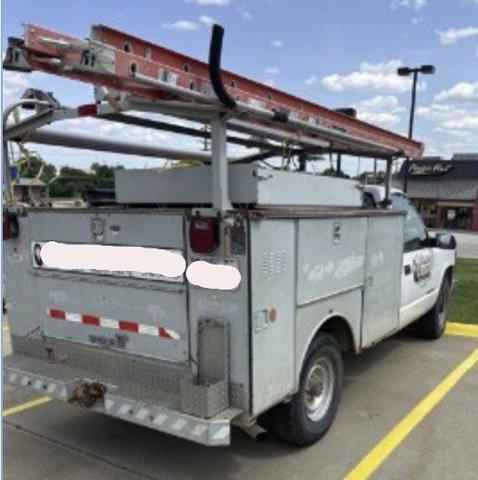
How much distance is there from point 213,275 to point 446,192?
4925 centimetres

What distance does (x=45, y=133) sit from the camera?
4434 mm

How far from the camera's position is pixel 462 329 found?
8.10m

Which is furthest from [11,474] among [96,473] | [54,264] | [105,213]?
[105,213]

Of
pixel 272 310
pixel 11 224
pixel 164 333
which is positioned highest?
pixel 11 224

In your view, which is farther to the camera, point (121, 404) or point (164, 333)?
point (164, 333)

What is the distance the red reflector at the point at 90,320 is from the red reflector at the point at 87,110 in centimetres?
141

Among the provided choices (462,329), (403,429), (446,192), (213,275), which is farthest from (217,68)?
(446,192)

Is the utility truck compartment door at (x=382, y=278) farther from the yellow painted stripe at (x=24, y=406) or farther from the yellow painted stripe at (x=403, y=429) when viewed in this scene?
the yellow painted stripe at (x=24, y=406)

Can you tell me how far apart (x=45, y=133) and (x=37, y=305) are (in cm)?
129

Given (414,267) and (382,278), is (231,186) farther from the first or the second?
(414,267)

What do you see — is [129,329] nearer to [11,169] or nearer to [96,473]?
[96,473]

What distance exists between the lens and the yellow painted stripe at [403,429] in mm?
4102

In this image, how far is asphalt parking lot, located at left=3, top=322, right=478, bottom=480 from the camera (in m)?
4.06

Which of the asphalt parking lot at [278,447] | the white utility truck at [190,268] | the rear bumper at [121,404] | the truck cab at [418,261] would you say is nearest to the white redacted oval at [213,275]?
the white utility truck at [190,268]
